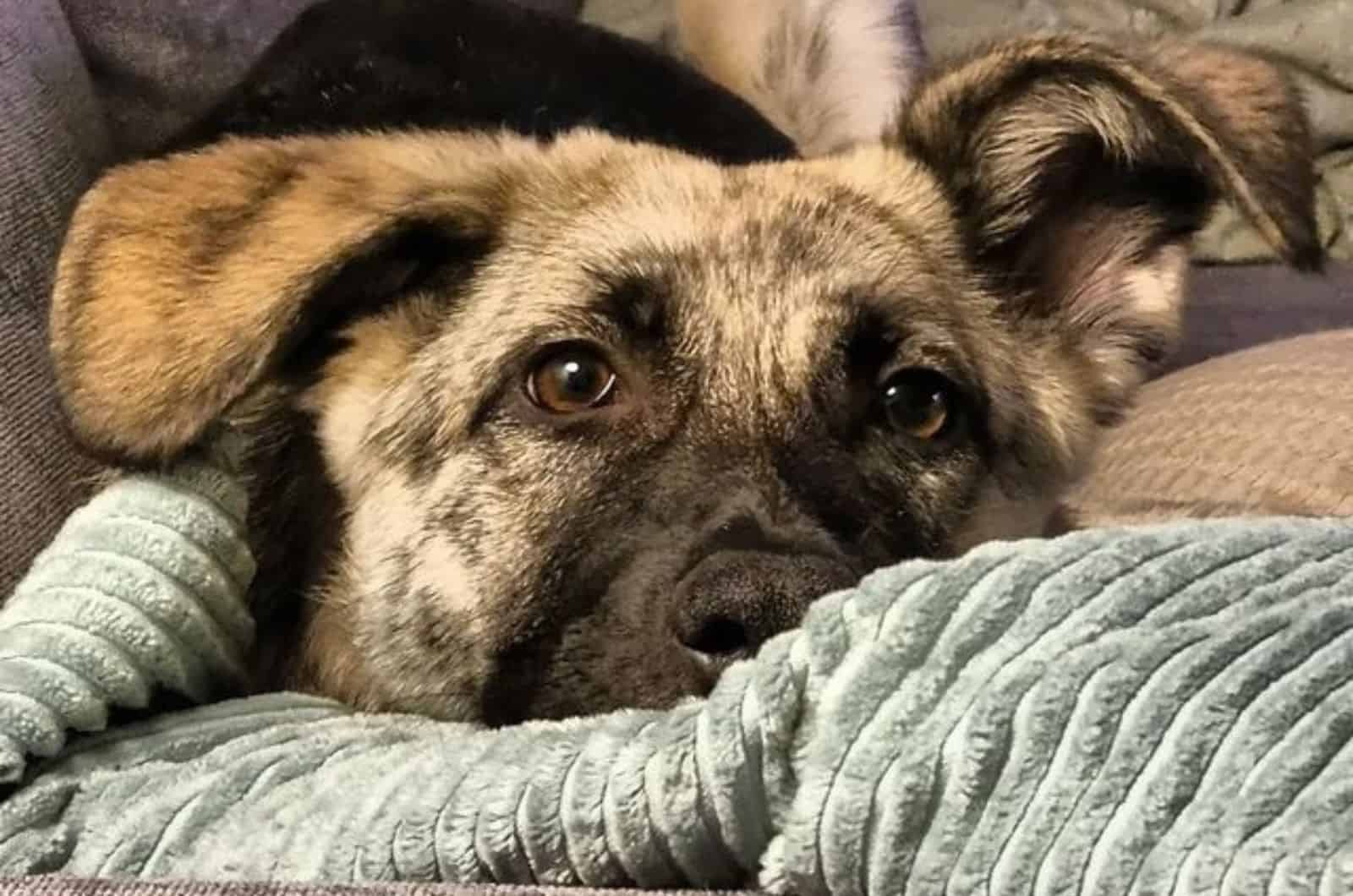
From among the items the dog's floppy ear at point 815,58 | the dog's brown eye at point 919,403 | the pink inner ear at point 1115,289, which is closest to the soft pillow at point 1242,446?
the pink inner ear at point 1115,289

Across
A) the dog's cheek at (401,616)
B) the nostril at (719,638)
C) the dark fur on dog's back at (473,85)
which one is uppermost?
the dark fur on dog's back at (473,85)

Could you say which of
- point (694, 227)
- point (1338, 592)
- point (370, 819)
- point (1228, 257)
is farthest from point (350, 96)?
point (1228, 257)

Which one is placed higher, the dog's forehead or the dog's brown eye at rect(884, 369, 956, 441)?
the dog's forehead

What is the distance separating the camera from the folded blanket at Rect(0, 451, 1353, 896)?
0.67m

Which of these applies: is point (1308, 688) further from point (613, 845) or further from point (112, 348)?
point (112, 348)

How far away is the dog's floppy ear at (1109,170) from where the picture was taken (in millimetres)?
1297

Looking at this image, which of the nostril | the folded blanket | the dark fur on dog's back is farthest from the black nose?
the dark fur on dog's back

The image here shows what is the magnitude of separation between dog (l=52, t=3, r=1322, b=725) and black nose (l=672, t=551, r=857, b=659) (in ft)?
0.04

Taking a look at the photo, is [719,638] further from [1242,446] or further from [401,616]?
[1242,446]

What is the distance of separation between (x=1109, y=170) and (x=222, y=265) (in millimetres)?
868

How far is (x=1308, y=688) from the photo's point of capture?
716 mm

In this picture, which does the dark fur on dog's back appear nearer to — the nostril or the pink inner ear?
the pink inner ear

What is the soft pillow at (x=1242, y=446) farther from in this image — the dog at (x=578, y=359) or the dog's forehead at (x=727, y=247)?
the dog's forehead at (x=727, y=247)

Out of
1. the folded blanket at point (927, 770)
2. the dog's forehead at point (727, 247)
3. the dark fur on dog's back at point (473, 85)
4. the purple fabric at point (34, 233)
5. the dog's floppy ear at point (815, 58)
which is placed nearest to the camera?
the folded blanket at point (927, 770)
